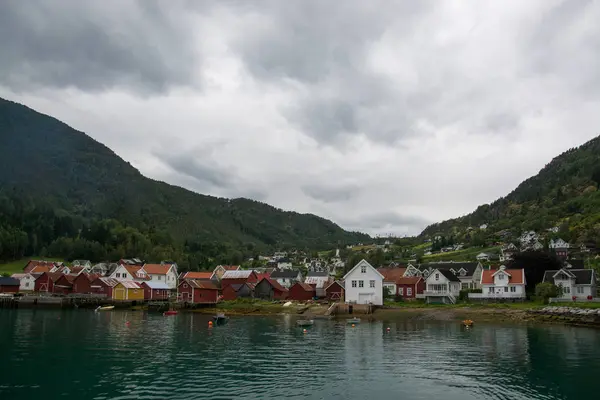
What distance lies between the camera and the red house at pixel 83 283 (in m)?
107

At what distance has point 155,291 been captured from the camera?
111m

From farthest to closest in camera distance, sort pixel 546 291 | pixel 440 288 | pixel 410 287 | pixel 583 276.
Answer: pixel 410 287 < pixel 440 288 < pixel 583 276 < pixel 546 291

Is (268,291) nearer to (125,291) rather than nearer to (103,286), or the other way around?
(125,291)

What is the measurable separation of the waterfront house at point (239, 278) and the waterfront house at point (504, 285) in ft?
167

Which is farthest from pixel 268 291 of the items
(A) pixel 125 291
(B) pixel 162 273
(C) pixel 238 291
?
(B) pixel 162 273

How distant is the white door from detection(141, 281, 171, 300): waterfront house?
4785cm

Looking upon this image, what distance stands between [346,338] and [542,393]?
79.4ft

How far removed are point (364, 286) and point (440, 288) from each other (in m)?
14.1

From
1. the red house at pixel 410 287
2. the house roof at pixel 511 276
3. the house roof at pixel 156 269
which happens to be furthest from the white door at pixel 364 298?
the house roof at pixel 156 269

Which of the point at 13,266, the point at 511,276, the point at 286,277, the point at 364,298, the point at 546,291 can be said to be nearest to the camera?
the point at 546,291

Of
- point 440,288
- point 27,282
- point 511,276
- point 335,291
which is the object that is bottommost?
point 335,291

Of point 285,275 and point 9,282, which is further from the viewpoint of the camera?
point 285,275

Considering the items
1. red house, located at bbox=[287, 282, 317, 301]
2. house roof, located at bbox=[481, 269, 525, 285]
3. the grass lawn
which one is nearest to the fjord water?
house roof, located at bbox=[481, 269, 525, 285]

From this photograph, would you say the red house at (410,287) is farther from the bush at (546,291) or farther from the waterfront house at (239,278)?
the waterfront house at (239,278)
